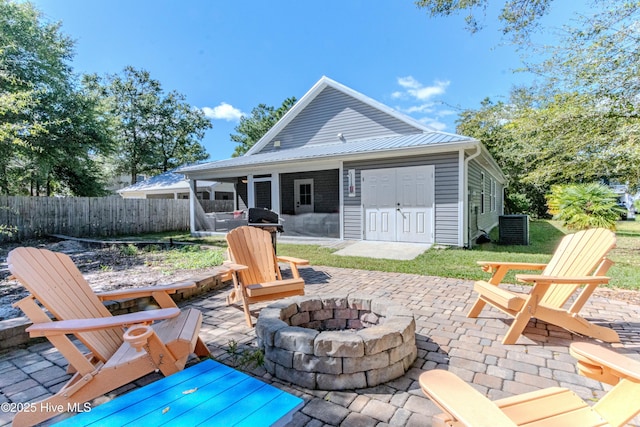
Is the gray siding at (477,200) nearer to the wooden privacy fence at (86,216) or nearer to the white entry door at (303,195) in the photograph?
the white entry door at (303,195)

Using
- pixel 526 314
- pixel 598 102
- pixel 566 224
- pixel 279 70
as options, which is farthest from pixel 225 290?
pixel 279 70

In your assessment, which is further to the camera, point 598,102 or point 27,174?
point 27,174

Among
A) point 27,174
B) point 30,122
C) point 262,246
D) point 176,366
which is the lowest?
point 176,366

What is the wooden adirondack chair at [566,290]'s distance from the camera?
263 cm

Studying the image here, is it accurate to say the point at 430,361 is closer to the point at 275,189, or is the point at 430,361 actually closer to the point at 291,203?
the point at 275,189

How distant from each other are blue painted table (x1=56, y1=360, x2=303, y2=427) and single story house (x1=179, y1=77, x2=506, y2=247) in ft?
22.9

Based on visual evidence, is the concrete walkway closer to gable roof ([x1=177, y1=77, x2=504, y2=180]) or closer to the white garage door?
the white garage door

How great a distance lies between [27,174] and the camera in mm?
14336

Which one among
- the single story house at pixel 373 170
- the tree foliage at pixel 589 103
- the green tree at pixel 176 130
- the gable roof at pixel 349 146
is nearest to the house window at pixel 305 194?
the single story house at pixel 373 170

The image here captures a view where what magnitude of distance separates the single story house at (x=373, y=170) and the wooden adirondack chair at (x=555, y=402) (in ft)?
20.9

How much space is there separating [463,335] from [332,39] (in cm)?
1452

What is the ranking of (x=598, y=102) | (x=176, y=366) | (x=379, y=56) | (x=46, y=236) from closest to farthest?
(x=176, y=366) < (x=598, y=102) < (x=46, y=236) < (x=379, y=56)

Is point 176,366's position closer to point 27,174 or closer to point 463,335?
point 463,335

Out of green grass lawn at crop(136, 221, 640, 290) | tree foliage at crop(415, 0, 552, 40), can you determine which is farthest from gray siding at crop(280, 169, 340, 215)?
tree foliage at crop(415, 0, 552, 40)
